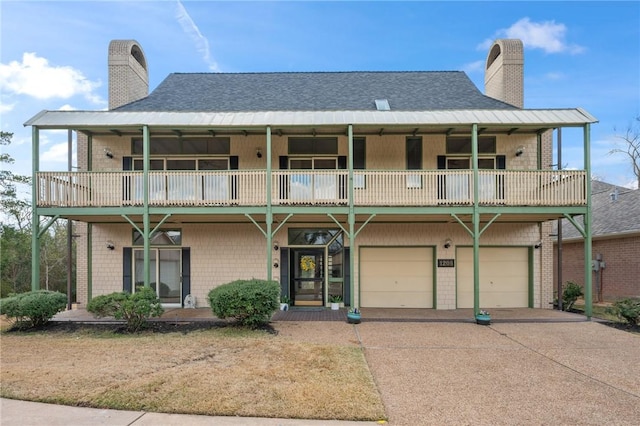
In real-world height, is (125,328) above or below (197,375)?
below

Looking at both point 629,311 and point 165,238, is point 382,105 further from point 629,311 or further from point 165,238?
point 629,311

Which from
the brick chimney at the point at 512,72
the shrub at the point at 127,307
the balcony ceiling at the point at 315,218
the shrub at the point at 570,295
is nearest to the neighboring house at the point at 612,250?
the shrub at the point at 570,295

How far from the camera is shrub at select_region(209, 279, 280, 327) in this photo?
29.2ft

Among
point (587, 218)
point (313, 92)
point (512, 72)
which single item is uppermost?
point (512, 72)

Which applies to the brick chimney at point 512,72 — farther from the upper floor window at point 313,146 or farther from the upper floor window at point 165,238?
the upper floor window at point 165,238

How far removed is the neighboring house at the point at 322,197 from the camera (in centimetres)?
1078

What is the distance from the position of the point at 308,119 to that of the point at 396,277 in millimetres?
5870

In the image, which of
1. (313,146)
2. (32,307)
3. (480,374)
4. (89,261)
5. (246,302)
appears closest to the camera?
(480,374)

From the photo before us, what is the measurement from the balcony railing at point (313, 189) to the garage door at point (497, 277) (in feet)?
8.37

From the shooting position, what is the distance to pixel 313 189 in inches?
434

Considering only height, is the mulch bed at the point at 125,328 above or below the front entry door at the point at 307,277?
below

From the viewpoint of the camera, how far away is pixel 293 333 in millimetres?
8820

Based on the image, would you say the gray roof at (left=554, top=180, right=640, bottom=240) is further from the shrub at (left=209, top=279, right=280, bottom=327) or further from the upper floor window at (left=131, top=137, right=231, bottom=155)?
the upper floor window at (left=131, top=137, right=231, bottom=155)

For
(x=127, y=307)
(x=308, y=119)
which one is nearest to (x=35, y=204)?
(x=127, y=307)
